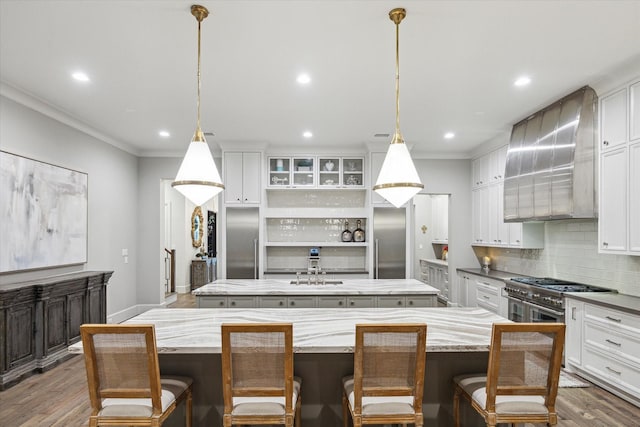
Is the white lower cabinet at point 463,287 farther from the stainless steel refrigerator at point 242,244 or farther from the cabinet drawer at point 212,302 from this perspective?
the cabinet drawer at point 212,302

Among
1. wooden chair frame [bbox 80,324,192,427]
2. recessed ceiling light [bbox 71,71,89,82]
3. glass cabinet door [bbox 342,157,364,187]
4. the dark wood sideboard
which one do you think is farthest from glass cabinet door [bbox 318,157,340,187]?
wooden chair frame [bbox 80,324,192,427]

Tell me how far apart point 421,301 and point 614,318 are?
1709 mm

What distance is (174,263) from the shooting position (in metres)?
9.20

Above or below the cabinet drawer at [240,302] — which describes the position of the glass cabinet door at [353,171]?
above

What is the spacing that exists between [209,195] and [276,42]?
1.26 meters

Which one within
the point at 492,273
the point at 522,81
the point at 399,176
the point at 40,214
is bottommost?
the point at 492,273

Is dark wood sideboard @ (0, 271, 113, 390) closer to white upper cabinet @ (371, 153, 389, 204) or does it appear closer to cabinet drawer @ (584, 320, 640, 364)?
white upper cabinet @ (371, 153, 389, 204)

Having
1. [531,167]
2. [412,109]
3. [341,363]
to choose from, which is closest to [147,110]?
[412,109]

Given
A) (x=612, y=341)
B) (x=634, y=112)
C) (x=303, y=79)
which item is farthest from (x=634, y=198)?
(x=303, y=79)

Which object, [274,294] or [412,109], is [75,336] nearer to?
[274,294]

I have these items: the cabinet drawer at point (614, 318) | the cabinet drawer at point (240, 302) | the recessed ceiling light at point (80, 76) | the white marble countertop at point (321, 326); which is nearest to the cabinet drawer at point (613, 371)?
the cabinet drawer at point (614, 318)

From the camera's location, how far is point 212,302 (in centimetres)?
436

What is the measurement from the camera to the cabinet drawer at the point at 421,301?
4.32 m

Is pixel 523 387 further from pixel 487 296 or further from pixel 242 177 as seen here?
pixel 242 177
